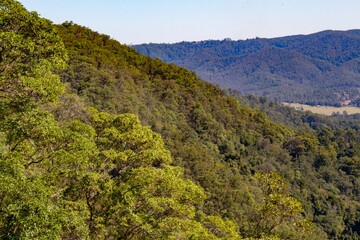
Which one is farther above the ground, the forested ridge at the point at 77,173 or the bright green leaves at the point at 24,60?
the bright green leaves at the point at 24,60

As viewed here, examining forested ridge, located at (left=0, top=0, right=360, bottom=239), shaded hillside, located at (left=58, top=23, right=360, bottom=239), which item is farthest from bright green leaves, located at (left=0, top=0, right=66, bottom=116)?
shaded hillside, located at (left=58, top=23, right=360, bottom=239)

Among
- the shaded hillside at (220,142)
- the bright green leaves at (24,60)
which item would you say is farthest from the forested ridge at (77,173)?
the shaded hillside at (220,142)

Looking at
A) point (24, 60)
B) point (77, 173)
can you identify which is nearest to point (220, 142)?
point (77, 173)

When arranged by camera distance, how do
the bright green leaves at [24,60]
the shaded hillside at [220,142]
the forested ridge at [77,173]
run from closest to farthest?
the forested ridge at [77,173] < the bright green leaves at [24,60] < the shaded hillside at [220,142]

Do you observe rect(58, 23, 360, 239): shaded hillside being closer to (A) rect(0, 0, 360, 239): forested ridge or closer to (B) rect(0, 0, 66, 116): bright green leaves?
(A) rect(0, 0, 360, 239): forested ridge

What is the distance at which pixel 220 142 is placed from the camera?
68000 millimetres

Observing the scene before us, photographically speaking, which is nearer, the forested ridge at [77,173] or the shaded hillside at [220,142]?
the forested ridge at [77,173]

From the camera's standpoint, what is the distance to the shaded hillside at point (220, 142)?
47.1m

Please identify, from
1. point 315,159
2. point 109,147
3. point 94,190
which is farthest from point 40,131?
point 315,159

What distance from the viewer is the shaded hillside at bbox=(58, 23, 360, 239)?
47.1 meters

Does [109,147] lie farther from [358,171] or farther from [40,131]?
[358,171]

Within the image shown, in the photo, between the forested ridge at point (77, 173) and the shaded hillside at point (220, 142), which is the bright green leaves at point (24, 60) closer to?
the forested ridge at point (77, 173)

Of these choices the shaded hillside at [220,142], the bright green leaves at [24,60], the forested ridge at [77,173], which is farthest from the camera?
the shaded hillside at [220,142]

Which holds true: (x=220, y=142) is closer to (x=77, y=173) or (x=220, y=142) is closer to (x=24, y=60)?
(x=77, y=173)
